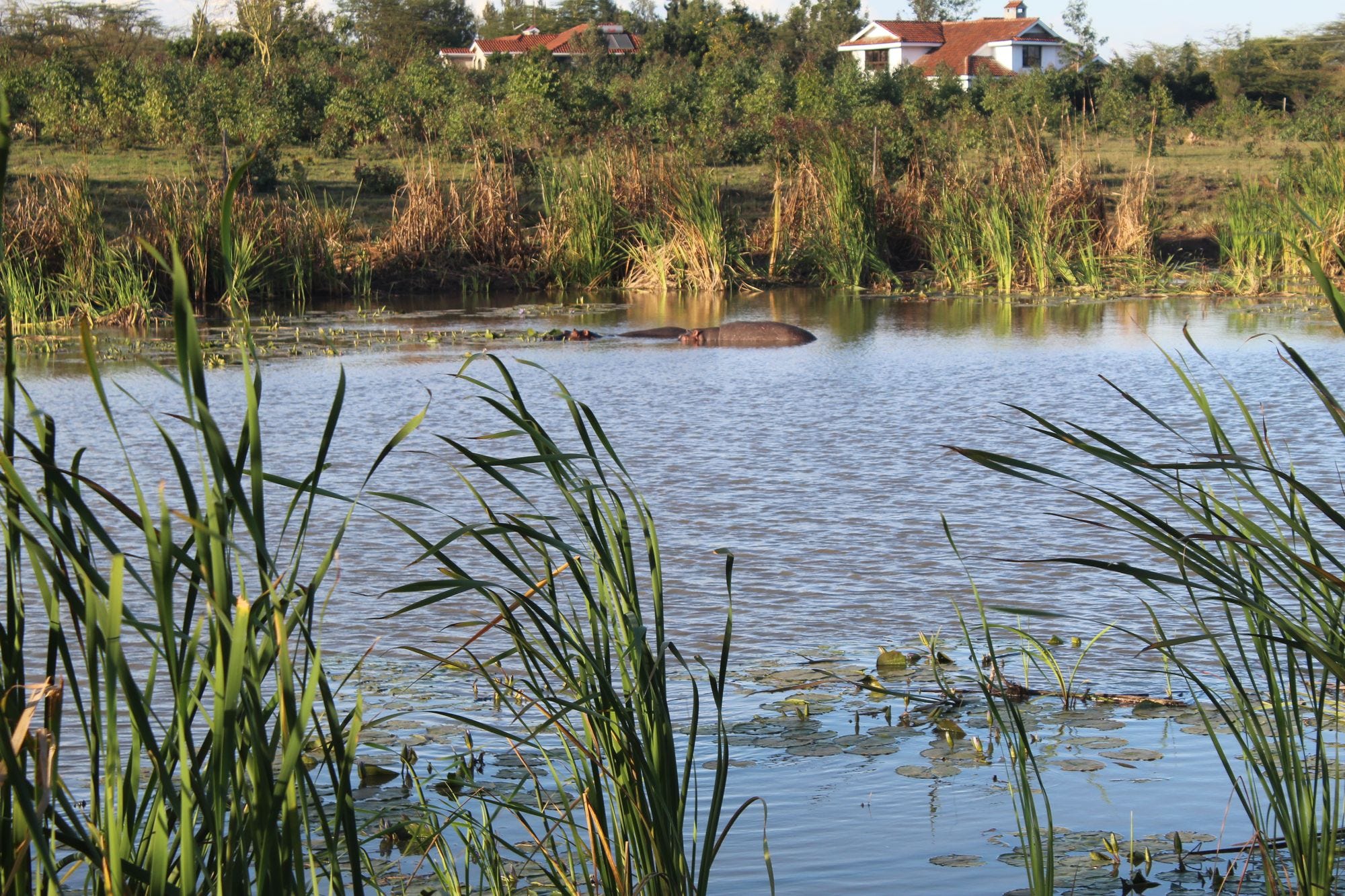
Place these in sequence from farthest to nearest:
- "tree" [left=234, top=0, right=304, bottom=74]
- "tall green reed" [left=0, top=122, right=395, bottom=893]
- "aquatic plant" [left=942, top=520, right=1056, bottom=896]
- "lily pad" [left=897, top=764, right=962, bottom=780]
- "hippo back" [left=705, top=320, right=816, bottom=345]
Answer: "tree" [left=234, top=0, right=304, bottom=74], "hippo back" [left=705, top=320, right=816, bottom=345], "lily pad" [left=897, top=764, right=962, bottom=780], "aquatic plant" [left=942, top=520, right=1056, bottom=896], "tall green reed" [left=0, top=122, right=395, bottom=893]

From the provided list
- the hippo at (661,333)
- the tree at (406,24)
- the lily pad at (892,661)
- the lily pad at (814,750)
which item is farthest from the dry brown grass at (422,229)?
the tree at (406,24)

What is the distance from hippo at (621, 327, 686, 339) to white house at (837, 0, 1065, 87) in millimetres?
50825

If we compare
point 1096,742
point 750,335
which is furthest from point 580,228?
point 1096,742

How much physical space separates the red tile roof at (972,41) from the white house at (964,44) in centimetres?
3

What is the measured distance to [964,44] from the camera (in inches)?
2552

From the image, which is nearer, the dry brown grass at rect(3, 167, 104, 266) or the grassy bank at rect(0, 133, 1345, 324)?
the dry brown grass at rect(3, 167, 104, 266)

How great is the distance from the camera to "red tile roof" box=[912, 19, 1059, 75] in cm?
6044

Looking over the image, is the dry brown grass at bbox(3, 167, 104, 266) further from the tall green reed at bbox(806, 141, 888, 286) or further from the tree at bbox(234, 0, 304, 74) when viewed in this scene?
the tree at bbox(234, 0, 304, 74)

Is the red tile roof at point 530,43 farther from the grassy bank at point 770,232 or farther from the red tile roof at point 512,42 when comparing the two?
the grassy bank at point 770,232

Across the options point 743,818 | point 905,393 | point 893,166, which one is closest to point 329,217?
point 893,166

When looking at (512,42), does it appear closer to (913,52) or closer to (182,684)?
(913,52)

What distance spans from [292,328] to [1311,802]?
12.0 metres

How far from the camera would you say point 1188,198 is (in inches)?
835

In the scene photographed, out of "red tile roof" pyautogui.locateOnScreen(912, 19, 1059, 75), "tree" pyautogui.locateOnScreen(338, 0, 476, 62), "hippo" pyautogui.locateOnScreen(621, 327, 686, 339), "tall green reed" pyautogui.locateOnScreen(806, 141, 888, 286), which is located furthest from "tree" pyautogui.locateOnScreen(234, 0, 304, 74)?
"red tile roof" pyautogui.locateOnScreen(912, 19, 1059, 75)
